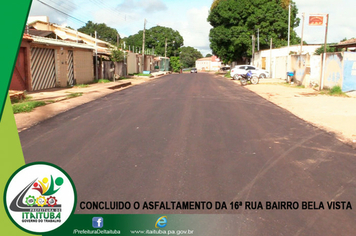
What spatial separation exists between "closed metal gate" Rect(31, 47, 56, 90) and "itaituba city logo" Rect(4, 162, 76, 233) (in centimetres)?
1786

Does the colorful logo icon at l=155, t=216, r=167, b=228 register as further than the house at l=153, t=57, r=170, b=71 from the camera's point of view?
No

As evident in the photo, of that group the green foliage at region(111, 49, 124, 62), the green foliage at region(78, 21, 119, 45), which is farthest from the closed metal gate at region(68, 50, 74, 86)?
the green foliage at region(78, 21, 119, 45)

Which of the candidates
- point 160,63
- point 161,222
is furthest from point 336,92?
point 160,63

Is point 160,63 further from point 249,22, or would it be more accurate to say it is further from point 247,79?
point 247,79

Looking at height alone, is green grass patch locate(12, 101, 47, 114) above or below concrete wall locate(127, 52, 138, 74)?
below

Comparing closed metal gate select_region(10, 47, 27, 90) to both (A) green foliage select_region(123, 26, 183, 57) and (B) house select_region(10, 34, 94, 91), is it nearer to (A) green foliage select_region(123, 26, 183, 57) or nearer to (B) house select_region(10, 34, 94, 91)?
(B) house select_region(10, 34, 94, 91)

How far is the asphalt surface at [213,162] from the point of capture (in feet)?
15.0

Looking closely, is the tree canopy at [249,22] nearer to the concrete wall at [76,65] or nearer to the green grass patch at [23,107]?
the concrete wall at [76,65]

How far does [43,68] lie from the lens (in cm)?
2200

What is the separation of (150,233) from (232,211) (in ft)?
3.73

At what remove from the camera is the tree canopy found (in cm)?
5128

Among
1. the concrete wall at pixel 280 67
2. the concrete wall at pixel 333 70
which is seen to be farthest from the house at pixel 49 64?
the concrete wall at pixel 280 67

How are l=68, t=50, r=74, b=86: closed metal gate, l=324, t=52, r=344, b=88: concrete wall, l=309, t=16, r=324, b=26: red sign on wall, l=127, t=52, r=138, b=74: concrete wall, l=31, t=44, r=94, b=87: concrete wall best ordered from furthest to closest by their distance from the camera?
l=127, t=52, r=138, b=74: concrete wall < l=68, t=50, r=74, b=86: closed metal gate < l=31, t=44, r=94, b=87: concrete wall < l=309, t=16, r=324, b=26: red sign on wall < l=324, t=52, r=344, b=88: concrete wall

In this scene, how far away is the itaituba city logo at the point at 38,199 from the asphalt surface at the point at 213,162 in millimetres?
507
